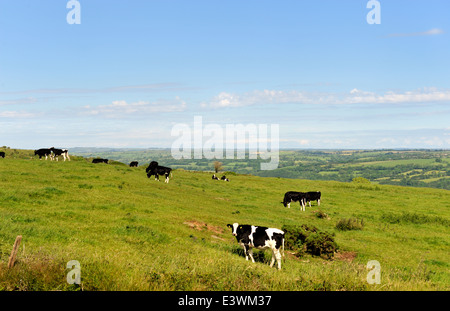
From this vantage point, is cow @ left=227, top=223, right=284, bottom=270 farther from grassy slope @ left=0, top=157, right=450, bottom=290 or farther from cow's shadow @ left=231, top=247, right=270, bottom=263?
grassy slope @ left=0, top=157, right=450, bottom=290

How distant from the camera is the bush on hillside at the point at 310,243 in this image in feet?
59.6

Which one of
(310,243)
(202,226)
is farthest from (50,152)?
(310,243)

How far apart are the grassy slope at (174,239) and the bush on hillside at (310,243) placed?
757 mm

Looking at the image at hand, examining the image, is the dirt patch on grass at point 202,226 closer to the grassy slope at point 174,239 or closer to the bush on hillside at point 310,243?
the grassy slope at point 174,239

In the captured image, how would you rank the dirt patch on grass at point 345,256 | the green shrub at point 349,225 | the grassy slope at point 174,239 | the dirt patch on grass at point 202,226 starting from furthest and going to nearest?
1. the green shrub at point 349,225
2. the dirt patch on grass at point 202,226
3. the dirt patch on grass at point 345,256
4. the grassy slope at point 174,239

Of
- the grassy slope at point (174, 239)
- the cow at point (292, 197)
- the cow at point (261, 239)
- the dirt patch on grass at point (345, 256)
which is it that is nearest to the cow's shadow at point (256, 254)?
the grassy slope at point (174, 239)

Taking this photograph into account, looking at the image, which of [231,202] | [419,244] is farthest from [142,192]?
[419,244]

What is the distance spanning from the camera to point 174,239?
1694 centimetres

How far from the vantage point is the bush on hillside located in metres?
18.2

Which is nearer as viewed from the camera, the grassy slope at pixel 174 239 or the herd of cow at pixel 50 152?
the grassy slope at pixel 174 239

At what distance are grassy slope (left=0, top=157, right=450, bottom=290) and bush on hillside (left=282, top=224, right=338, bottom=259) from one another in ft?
2.48
